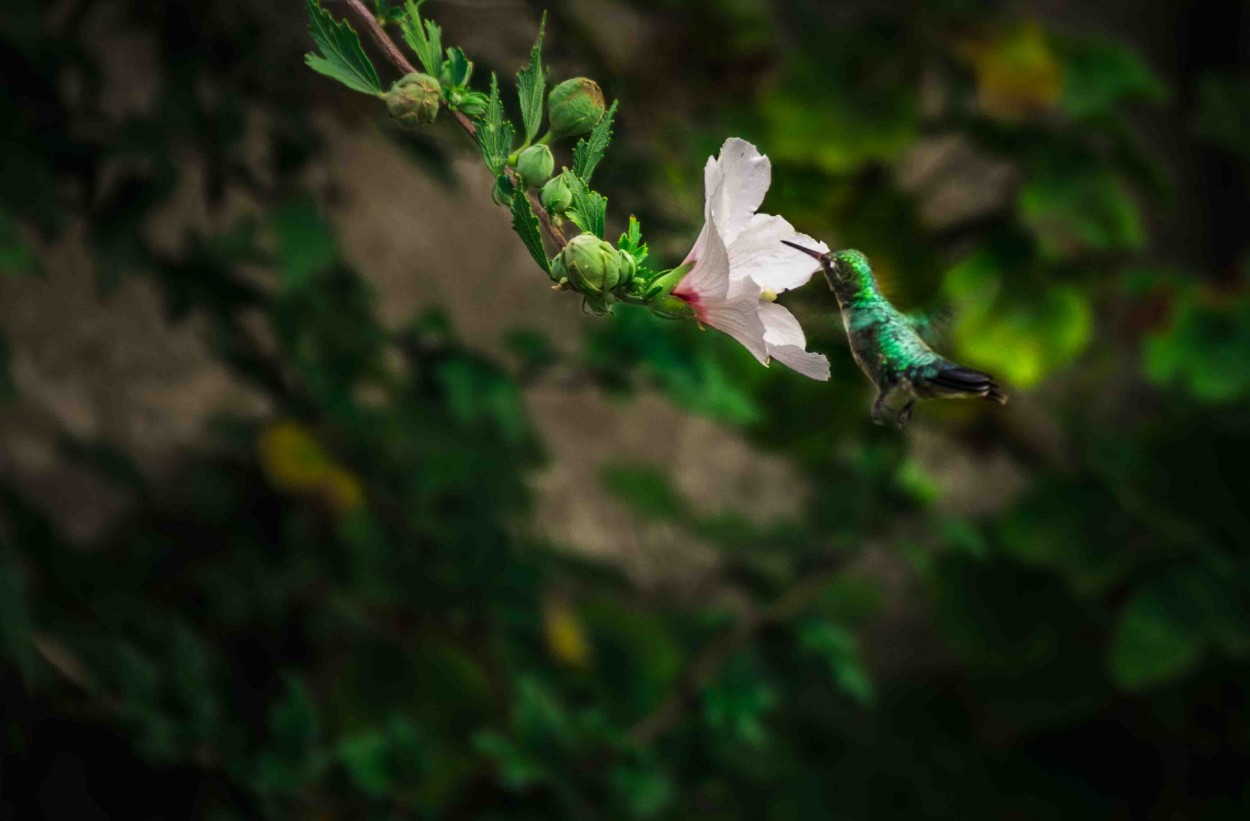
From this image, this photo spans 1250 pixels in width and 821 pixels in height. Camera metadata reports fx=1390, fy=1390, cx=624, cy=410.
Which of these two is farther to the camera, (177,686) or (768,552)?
(768,552)

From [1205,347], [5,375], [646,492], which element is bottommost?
[5,375]

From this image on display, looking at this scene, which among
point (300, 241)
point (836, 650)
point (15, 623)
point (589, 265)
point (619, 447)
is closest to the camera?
point (589, 265)

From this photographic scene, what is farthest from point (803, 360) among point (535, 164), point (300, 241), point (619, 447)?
point (619, 447)

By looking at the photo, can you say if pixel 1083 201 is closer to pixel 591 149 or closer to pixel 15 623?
pixel 15 623

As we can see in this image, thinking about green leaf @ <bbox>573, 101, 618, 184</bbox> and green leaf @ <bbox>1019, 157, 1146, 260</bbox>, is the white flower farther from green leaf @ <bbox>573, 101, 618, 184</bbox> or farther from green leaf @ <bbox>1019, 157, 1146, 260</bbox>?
green leaf @ <bbox>1019, 157, 1146, 260</bbox>

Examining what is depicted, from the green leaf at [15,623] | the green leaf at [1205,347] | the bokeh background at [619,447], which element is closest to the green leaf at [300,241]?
the bokeh background at [619,447]

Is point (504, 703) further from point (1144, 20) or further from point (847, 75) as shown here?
point (1144, 20)

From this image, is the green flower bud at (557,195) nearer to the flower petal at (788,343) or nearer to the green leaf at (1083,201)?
the flower petal at (788,343)

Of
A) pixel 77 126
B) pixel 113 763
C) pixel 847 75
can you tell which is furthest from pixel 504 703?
pixel 847 75

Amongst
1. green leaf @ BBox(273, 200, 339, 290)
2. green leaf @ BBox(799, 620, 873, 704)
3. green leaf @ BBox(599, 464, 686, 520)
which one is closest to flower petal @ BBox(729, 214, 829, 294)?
green leaf @ BBox(273, 200, 339, 290)
